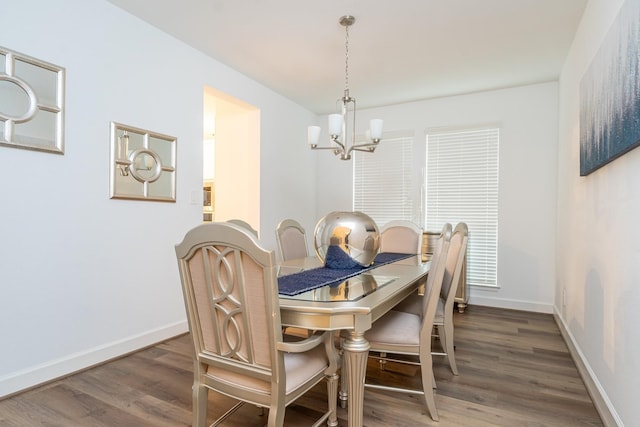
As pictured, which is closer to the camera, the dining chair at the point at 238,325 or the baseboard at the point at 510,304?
the dining chair at the point at 238,325

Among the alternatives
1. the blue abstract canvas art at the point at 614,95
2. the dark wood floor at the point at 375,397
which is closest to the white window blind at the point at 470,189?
the dark wood floor at the point at 375,397

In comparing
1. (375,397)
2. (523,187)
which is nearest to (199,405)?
(375,397)

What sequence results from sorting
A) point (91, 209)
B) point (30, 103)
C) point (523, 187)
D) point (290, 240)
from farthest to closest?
1. point (523, 187)
2. point (290, 240)
3. point (91, 209)
4. point (30, 103)

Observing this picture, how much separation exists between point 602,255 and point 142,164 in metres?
3.25

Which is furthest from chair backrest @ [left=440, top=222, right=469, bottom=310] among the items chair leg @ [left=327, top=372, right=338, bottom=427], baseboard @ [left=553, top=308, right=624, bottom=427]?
chair leg @ [left=327, top=372, right=338, bottom=427]

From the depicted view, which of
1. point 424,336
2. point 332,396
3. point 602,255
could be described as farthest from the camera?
point 602,255

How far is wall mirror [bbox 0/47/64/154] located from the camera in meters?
2.03

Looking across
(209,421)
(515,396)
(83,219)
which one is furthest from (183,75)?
(515,396)

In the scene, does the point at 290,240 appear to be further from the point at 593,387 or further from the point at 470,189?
the point at 470,189

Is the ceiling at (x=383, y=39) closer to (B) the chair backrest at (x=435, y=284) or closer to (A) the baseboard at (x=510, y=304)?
(B) the chair backrest at (x=435, y=284)

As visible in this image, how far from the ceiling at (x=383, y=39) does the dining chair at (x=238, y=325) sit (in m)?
2.09

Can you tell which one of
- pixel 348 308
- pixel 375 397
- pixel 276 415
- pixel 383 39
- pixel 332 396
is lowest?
pixel 375 397

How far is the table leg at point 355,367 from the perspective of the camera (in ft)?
4.83

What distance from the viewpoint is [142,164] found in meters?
2.83
